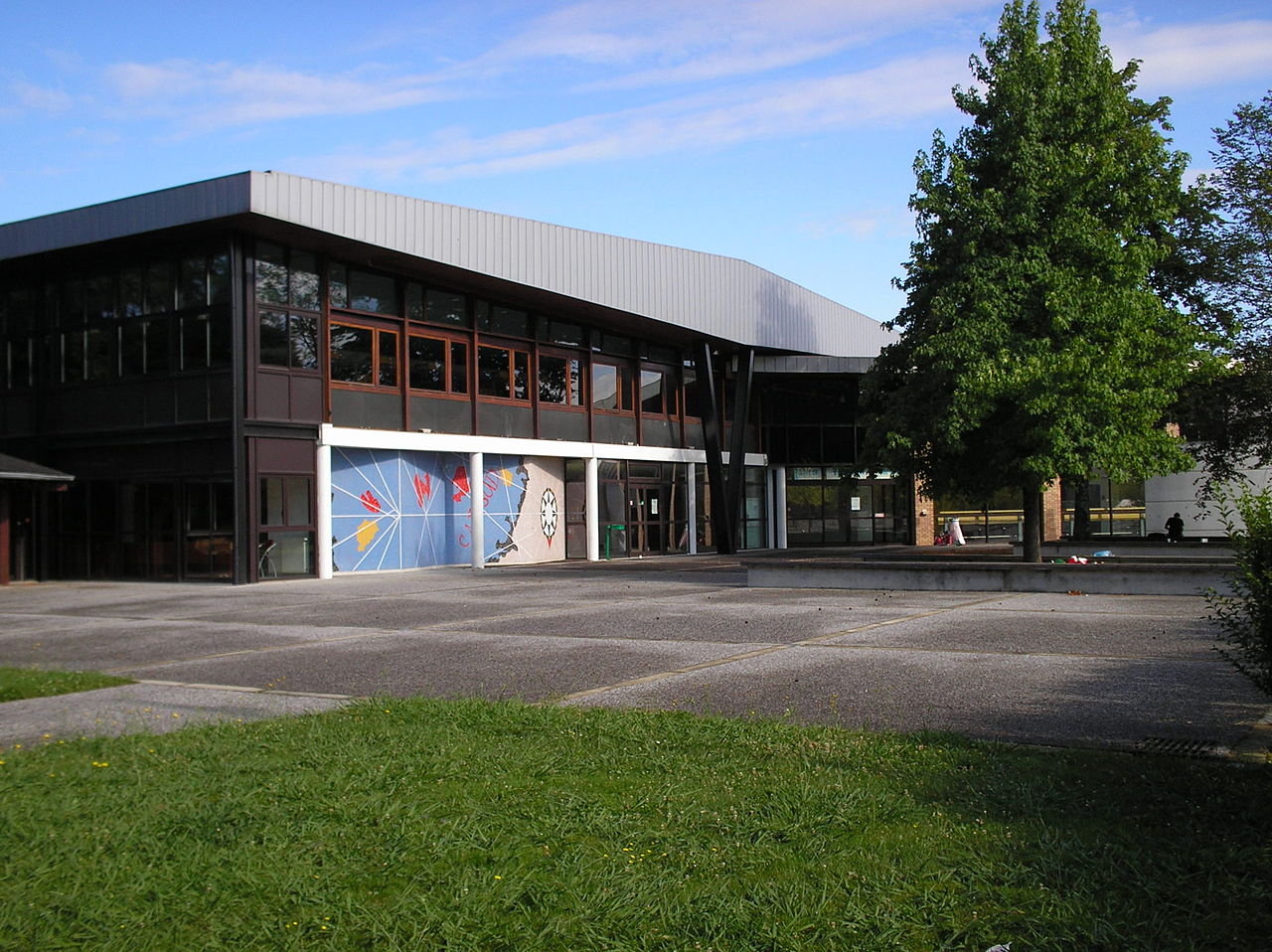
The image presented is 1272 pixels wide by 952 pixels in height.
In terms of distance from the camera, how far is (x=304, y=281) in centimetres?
2603

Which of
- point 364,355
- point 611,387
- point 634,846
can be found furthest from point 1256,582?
point 611,387

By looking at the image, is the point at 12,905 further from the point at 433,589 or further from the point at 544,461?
the point at 544,461

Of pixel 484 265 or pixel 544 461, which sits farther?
pixel 544 461

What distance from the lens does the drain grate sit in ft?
21.4

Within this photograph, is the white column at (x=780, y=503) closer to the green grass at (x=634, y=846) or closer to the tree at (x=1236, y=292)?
the tree at (x=1236, y=292)

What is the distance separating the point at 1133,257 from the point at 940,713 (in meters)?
15.9

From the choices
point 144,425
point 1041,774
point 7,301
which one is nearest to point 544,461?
point 144,425

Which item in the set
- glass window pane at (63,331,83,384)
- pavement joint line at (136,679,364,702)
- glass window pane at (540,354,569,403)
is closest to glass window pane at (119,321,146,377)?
glass window pane at (63,331,83,384)

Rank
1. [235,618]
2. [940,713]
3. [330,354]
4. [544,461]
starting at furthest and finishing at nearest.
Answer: [544,461] → [330,354] → [235,618] → [940,713]

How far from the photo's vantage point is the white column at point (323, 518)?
1028 inches

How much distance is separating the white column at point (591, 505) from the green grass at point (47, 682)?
77.4 ft

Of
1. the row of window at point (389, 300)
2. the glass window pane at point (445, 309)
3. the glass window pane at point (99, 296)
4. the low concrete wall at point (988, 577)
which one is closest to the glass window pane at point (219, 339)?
the row of window at point (389, 300)

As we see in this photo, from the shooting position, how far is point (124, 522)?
2697 cm

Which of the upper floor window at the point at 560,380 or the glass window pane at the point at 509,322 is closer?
the glass window pane at the point at 509,322
